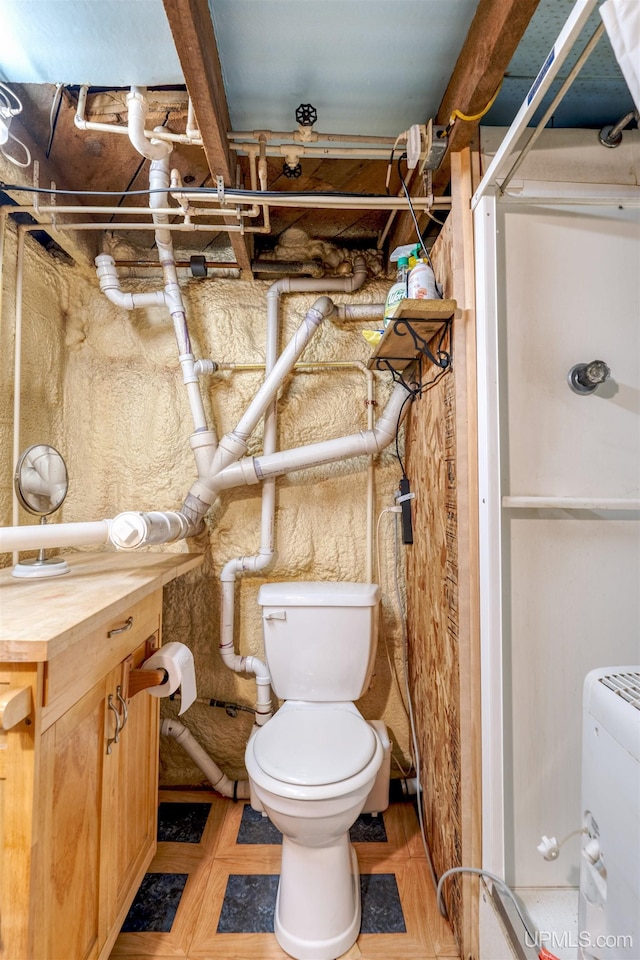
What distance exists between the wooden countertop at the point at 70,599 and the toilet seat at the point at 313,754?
1.83 ft

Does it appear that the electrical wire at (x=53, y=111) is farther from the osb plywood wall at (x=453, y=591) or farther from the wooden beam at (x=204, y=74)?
the osb plywood wall at (x=453, y=591)

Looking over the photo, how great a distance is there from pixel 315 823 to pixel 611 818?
0.69 metres

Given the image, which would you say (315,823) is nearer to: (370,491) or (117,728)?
(117,728)

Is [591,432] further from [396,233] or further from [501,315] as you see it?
[396,233]

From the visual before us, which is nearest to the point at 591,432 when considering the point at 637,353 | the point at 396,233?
the point at 637,353

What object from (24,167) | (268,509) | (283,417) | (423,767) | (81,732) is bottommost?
(423,767)

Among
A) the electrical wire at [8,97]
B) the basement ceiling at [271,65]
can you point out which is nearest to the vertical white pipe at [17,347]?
the basement ceiling at [271,65]

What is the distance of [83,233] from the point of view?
5.55 ft

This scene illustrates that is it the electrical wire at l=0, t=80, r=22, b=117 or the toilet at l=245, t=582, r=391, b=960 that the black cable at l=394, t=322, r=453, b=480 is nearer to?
the toilet at l=245, t=582, r=391, b=960

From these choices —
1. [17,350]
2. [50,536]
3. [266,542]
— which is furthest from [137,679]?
[17,350]

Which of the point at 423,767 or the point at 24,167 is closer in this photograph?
the point at 24,167

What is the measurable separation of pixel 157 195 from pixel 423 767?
206cm

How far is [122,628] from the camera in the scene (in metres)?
1.03

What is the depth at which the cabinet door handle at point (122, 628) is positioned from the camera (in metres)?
0.98
